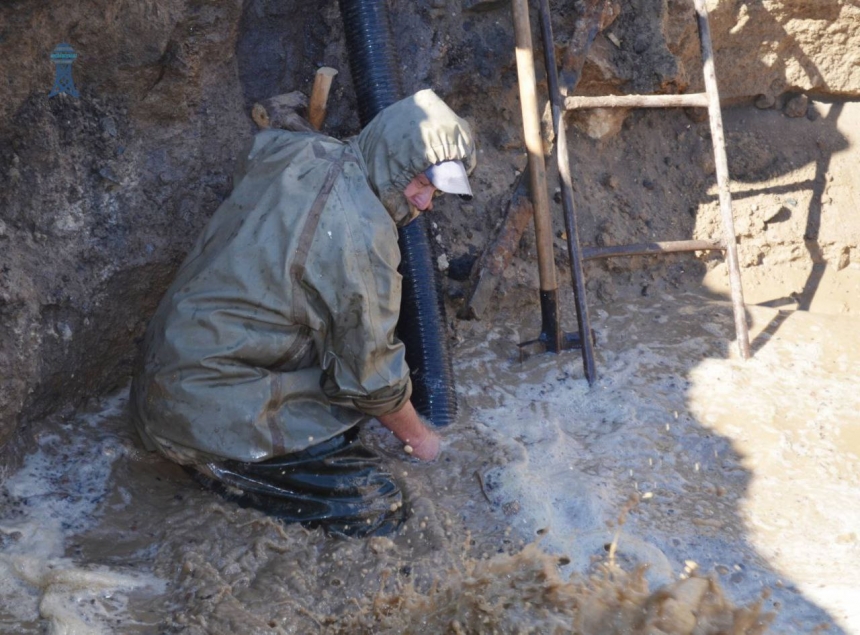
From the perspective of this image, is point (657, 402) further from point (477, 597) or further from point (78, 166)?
point (78, 166)

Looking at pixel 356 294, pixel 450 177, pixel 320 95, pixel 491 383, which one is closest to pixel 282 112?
pixel 320 95

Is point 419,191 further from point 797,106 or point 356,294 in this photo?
point 797,106

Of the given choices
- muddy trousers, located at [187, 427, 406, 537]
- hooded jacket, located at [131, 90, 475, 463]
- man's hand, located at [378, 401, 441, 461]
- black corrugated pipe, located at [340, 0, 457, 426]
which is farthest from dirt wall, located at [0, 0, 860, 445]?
man's hand, located at [378, 401, 441, 461]

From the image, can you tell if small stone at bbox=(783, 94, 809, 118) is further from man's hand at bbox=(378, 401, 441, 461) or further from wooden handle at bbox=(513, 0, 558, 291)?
man's hand at bbox=(378, 401, 441, 461)

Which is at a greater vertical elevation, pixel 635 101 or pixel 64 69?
pixel 64 69

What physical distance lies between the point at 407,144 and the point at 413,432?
1082 millimetres

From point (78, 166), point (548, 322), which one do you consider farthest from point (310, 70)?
point (548, 322)

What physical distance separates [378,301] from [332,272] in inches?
7.1

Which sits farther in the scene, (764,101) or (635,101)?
(764,101)

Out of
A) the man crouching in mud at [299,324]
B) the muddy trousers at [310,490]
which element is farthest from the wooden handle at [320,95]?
the muddy trousers at [310,490]

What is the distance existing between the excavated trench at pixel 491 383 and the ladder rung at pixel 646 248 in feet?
1.17

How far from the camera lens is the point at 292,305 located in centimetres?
291

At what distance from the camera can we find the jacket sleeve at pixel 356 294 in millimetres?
2885

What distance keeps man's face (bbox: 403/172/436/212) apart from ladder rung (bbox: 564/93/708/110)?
1.33 meters
